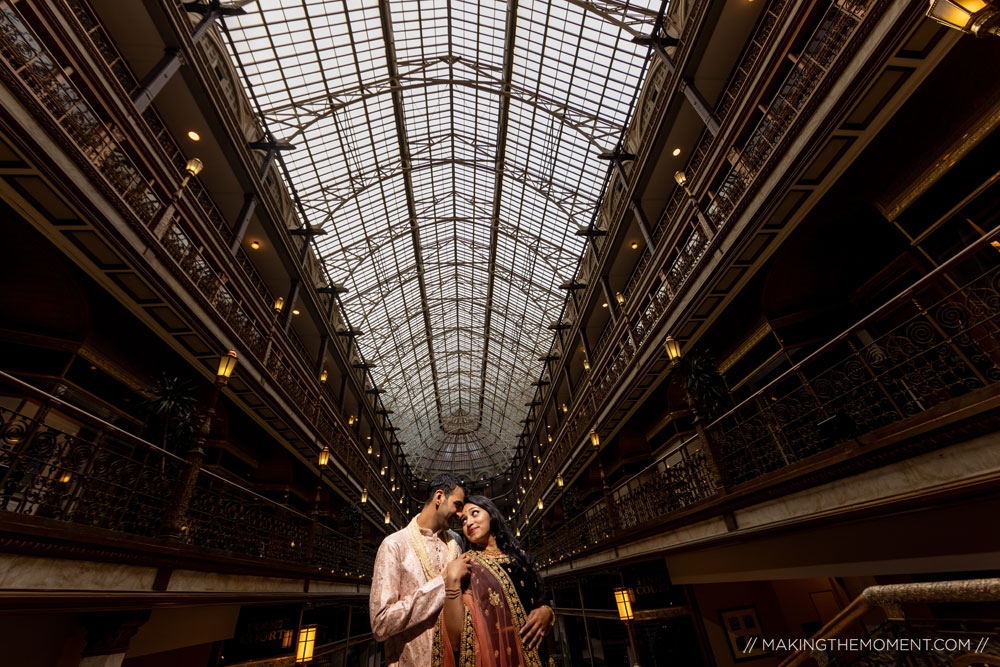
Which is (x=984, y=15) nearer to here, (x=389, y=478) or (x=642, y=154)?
(x=642, y=154)

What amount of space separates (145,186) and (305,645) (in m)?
9.86

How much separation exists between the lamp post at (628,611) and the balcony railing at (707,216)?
5.55 metres

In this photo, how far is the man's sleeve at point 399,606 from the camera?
201cm

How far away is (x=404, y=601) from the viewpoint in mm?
2074

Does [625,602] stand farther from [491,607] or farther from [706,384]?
[491,607]

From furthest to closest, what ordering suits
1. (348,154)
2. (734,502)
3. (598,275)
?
1. (348,154)
2. (598,275)
3. (734,502)

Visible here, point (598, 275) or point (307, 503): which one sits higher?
point (598, 275)

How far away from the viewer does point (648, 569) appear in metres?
10.3

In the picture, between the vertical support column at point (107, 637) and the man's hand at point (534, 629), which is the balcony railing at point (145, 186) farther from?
the man's hand at point (534, 629)

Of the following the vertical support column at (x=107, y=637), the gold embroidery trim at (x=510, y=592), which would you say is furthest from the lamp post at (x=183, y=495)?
the gold embroidery trim at (x=510, y=592)

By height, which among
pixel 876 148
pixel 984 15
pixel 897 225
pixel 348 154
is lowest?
pixel 984 15

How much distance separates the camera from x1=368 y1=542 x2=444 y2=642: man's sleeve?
2.01m

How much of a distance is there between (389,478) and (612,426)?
2622cm

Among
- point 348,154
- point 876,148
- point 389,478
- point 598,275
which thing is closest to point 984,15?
point 876,148
